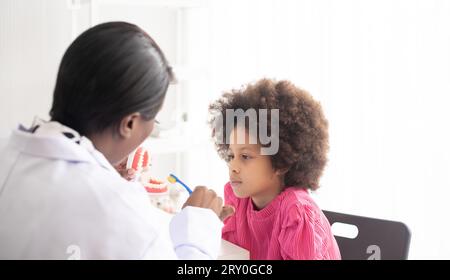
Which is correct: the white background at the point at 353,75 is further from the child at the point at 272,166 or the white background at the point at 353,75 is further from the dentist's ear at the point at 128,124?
the dentist's ear at the point at 128,124

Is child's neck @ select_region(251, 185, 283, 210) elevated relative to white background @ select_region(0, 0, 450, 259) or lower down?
lower down

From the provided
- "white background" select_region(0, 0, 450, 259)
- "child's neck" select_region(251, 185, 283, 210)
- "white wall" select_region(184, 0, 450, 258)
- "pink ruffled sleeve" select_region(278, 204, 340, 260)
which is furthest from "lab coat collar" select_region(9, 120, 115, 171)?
"white wall" select_region(184, 0, 450, 258)

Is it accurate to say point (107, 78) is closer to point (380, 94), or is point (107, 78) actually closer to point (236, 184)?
point (236, 184)

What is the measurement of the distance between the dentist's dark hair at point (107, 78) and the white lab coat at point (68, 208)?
4 centimetres

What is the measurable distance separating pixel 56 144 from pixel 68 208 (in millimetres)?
84

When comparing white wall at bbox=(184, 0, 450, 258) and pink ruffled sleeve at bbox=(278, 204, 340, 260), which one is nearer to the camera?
pink ruffled sleeve at bbox=(278, 204, 340, 260)

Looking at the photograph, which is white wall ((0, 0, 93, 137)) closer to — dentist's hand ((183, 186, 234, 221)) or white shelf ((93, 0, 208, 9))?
white shelf ((93, 0, 208, 9))

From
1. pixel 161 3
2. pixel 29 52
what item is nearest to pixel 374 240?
pixel 161 3

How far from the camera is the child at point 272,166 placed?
54.4 inches

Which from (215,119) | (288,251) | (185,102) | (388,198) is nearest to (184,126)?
(185,102)

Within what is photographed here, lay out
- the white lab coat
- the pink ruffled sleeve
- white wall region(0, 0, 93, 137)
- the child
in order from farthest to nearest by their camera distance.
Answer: white wall region(0, 0, 93, 137)
the child
the pink ruffled sleeve
the white lab coat

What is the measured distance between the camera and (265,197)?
4.67ft

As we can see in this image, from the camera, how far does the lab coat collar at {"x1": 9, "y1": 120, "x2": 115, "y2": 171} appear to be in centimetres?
72

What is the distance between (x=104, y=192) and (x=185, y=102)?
178cm
